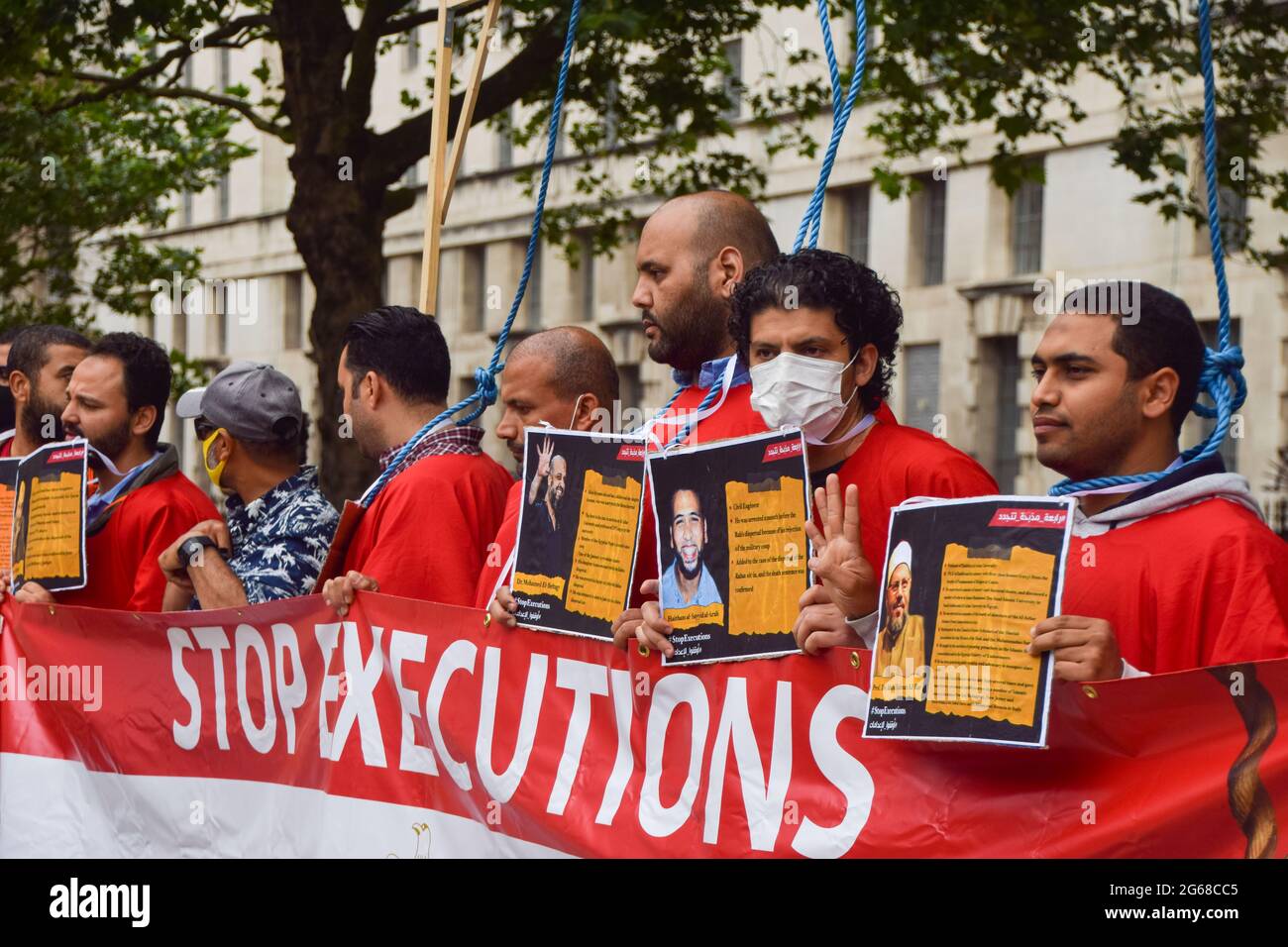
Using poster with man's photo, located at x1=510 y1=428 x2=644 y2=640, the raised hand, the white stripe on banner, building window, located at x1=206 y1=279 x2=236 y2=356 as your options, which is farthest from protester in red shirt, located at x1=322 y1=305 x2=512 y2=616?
building window, located at x1=206 y1=279 x2=236 y2=356

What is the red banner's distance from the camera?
3.22 metres

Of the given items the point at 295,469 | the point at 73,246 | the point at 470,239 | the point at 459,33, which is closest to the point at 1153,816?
the point at 295,469

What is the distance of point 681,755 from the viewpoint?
158 inches

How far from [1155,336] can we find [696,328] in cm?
136

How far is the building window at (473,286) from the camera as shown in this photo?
130ft

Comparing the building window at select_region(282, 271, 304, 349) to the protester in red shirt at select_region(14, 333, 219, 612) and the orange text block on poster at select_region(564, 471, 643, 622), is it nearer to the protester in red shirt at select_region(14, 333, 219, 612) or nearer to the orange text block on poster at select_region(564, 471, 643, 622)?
the protester in red shirt at select_region(14, 333, 219, 612)

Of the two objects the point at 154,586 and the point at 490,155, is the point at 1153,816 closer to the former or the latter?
the point at 154,586

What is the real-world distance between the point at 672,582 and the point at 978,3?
859 centimetres

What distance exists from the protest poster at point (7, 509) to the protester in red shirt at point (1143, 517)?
3748 mm

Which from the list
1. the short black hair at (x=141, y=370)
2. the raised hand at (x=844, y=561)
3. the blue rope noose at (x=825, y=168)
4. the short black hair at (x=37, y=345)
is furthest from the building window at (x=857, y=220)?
the raised hand at (x=844, y=561)

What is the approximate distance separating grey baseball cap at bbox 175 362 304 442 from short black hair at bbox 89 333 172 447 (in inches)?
23.6

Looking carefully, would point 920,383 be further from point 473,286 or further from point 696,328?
point 696,328
